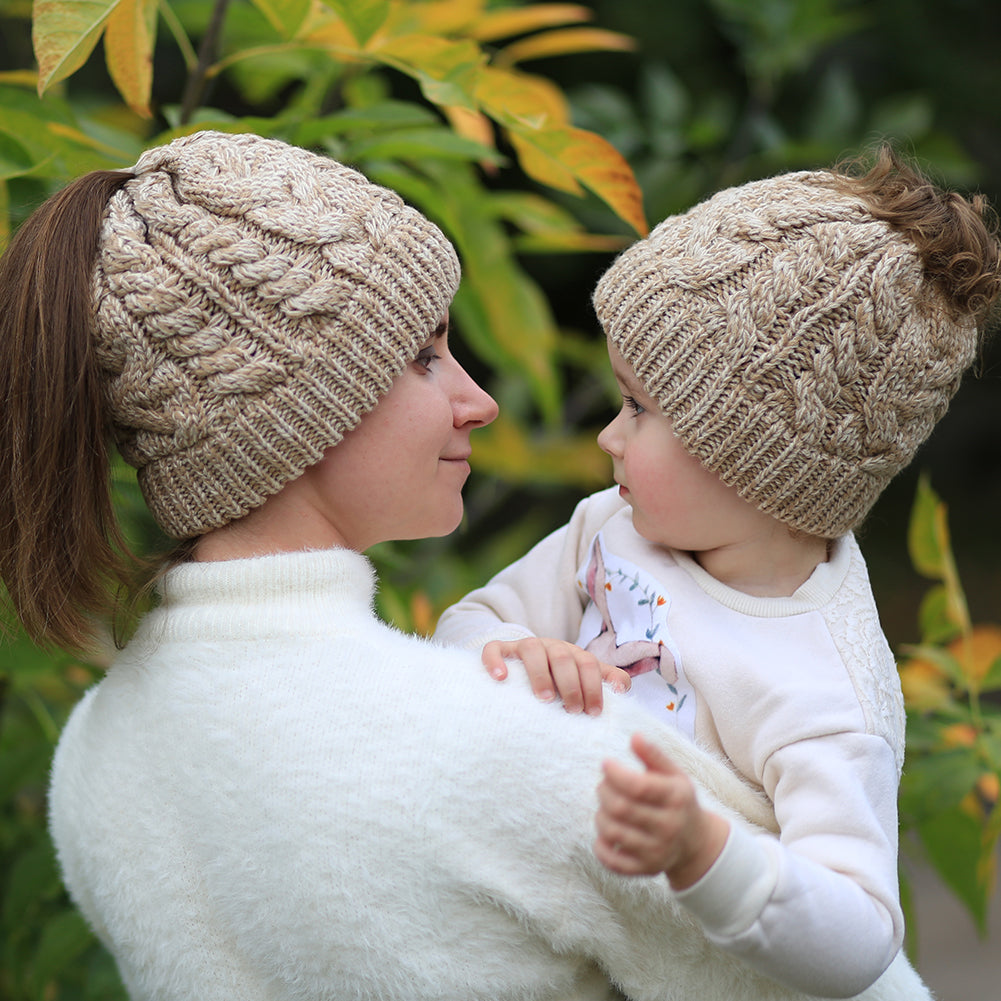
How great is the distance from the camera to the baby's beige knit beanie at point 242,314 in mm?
1293

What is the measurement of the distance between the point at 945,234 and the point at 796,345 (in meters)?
0.25

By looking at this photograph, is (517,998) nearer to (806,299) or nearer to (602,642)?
(602,642)

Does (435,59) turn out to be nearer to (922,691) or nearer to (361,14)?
(361,14)

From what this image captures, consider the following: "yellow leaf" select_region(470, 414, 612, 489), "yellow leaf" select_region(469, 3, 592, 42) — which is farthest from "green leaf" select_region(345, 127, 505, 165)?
"yellow leaf" select_region(470, 414, 612, 489)

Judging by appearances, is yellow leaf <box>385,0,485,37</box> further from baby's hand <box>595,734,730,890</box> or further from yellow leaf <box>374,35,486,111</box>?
baby's hand <box>595,734,730,890</box>

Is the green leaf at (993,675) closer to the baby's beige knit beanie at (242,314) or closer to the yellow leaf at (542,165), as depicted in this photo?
the yellow leaf at (542,165)

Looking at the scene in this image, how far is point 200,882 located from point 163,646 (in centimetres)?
28

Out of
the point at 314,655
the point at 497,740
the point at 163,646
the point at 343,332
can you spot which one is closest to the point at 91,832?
the point at 163,646

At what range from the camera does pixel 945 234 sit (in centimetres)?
142

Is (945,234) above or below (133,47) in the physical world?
above

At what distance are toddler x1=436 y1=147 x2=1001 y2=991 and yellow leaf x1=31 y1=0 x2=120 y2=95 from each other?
0.76 m

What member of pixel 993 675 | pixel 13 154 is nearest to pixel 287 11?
pixel 13 154

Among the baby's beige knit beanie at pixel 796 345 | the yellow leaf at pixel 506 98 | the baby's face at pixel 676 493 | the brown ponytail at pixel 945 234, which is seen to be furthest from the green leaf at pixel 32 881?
the brown ponytail at pixel 945 234

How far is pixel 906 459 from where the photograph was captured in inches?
59.2
